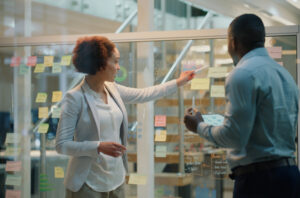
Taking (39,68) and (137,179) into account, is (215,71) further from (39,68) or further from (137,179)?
(39,68)

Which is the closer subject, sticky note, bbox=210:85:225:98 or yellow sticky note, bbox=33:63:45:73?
sticky note, bbox=210:85:225:98

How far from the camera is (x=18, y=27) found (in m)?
3.78

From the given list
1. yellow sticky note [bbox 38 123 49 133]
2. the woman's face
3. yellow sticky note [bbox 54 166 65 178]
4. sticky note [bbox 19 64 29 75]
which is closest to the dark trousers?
the woman's face

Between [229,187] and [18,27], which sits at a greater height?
[18,27]

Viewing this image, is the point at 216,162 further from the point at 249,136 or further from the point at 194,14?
the point at 194,14

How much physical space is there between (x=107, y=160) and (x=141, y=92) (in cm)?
→ 54

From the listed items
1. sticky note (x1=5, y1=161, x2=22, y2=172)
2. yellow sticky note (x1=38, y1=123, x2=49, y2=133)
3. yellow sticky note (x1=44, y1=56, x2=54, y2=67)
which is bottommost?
sticky note (x1=5, y1=161, x2=22, y2=172)

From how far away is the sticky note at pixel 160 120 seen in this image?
3172 millimetres

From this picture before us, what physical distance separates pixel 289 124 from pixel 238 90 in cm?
29

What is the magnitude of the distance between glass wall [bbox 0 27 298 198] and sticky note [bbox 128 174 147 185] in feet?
0.07

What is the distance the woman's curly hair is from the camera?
2.37 meters

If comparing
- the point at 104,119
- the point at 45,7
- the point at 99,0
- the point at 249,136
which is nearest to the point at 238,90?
the point at 249,136

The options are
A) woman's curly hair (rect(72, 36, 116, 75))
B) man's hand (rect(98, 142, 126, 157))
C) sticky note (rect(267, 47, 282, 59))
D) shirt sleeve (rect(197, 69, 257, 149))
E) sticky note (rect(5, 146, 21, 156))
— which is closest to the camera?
shirt sleeve (rect(197, 69, 257, 149))

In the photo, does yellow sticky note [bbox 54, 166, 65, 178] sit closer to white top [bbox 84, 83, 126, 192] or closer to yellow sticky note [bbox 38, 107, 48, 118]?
yellow sticky note [bbox 38, 107, 48, 118]
